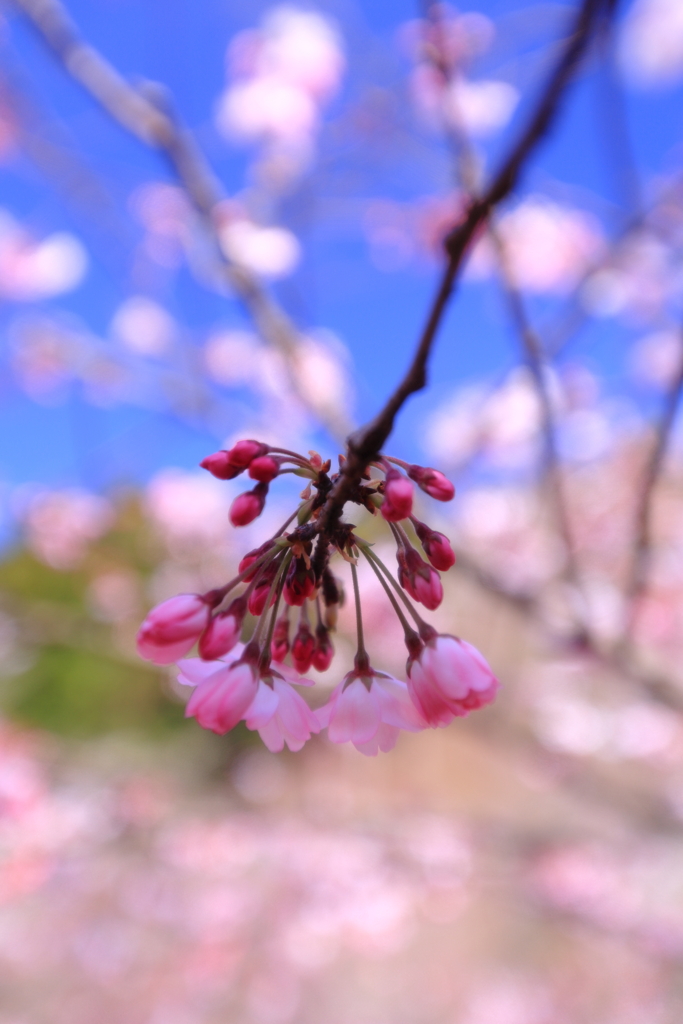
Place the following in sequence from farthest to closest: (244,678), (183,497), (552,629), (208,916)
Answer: (183,497) → (208,916) → (552,629) → (244,678)

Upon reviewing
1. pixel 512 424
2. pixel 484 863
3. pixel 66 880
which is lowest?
pixel 66 880

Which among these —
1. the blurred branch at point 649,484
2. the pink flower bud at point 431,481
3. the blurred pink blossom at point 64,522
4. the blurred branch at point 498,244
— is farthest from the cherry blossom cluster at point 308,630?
the blurred pink blossom at point 64,522

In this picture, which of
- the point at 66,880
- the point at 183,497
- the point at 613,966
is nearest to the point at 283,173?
the point at 183,497

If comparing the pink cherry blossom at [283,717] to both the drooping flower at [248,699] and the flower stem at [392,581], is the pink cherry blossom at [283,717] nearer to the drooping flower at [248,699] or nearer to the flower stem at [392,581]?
the drooping flower at [248,699]

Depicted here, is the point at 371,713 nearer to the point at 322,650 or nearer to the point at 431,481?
the point at 322,650

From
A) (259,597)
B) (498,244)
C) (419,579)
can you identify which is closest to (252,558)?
(259,597)

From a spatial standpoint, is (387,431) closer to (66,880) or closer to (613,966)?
(66,880)
